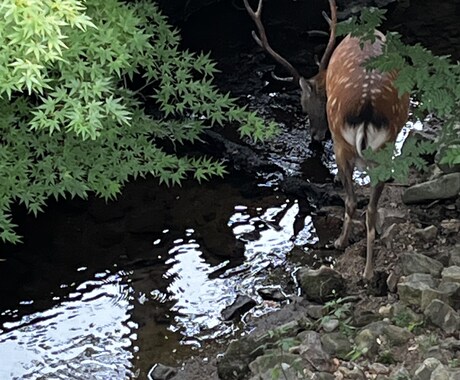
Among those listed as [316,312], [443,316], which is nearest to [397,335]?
[443,316]

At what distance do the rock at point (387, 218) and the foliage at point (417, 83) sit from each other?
4.07 ft

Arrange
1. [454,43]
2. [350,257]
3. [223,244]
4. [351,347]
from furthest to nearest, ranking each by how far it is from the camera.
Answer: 1. [454,43]
2. [223,244]
3. [350,257]
4. [351,347]

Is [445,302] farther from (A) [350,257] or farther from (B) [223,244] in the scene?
(B) [223,244]

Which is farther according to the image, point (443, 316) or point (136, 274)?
point (136, 274)

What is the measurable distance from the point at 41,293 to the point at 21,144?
876 mm

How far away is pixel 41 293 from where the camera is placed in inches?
187

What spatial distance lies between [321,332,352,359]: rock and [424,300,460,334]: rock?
0.38 meters

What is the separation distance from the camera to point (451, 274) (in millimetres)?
3781

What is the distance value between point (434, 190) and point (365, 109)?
3.08 feet

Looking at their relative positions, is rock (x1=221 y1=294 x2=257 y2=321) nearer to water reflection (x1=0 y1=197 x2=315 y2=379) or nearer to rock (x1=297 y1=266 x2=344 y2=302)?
water reflection (x1=0 y1=197 x2=315 y2=379)

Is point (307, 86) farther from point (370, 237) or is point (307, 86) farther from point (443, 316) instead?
point (443, 316)

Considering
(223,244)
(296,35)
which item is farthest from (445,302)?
(296,35)

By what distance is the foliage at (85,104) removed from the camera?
383 centimetres

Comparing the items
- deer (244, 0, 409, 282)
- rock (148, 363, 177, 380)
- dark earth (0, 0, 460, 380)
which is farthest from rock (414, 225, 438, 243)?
rock (148, 363, 177, 380)
